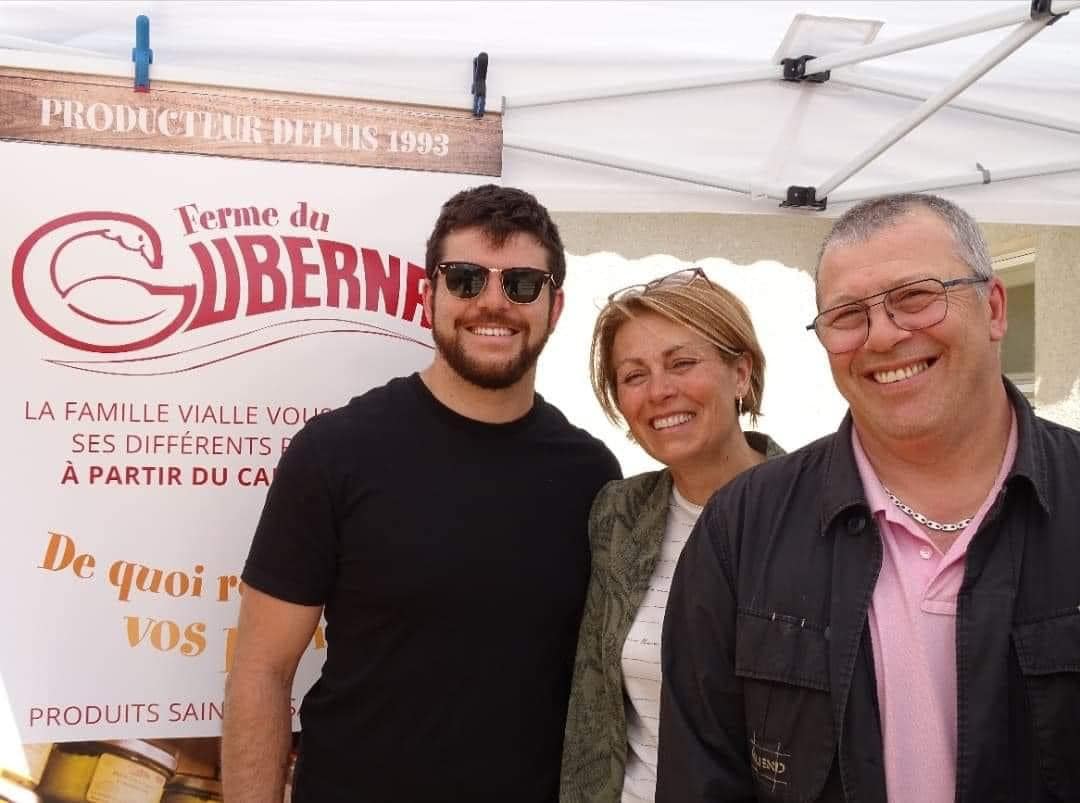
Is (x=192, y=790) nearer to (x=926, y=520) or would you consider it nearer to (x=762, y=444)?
(x=762, y=444)

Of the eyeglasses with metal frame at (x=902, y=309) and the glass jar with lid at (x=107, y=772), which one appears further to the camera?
the glass jar with lid at (x=107, y=772)

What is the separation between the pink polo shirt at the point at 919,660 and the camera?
4.08ft

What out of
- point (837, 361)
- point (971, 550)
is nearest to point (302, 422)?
point (837, 361)

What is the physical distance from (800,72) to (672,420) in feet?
3.19

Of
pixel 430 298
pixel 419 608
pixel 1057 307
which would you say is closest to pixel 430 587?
pixel 419 608

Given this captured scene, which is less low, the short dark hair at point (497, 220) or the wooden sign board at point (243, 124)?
the wooden sign board at point (243, 124)

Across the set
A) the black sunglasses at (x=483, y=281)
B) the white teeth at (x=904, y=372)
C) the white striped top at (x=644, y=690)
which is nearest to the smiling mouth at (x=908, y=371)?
the white teeth at (x=904, y=372)

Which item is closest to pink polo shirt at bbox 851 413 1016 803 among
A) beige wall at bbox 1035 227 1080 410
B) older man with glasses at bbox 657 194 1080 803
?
older man with glasses at bbox 657 194 1080 803

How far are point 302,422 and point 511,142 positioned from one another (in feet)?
2.63

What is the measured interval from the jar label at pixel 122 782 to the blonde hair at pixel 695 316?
1279 mm

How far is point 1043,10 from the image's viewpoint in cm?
200

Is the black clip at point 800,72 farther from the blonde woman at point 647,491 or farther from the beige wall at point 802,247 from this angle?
the beige wall at point 802,247

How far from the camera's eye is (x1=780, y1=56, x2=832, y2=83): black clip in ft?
7.48

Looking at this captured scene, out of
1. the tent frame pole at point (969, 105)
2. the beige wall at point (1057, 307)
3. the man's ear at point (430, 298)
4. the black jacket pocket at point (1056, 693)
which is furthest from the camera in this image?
the beige wall at point (1057, 307)
